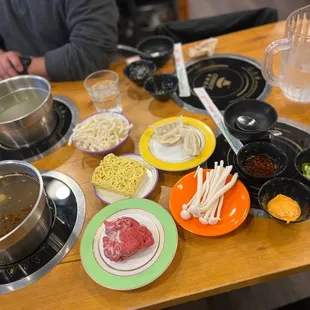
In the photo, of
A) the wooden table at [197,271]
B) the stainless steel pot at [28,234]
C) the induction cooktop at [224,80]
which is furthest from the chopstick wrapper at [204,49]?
the stainless steel pot at [28,234]

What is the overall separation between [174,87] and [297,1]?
268 cm

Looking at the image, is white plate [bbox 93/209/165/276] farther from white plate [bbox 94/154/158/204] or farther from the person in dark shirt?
the person in dark shirt

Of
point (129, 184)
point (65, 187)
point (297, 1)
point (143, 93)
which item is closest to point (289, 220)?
point (129, 184)

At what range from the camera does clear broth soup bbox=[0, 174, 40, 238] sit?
90 centimetres

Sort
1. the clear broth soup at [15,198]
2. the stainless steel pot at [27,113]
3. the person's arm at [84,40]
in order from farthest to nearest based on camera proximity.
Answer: the person's arm at [84,40]
the stainless steel pot at [27,113]
the clear broth soup at [15,198]

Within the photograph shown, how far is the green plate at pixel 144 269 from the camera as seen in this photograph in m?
0.77

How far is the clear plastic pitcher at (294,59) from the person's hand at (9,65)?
104 cm

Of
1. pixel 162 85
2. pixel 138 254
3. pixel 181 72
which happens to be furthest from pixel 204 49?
pixel 138 254

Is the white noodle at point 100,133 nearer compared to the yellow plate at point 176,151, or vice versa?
the yellow plate at point 176,151

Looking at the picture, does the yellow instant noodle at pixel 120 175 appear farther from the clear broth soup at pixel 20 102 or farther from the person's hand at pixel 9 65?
the person's hand at pixel 9 65

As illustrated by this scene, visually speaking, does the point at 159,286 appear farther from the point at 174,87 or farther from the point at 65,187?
the point at 174,87

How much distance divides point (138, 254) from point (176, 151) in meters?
0.36

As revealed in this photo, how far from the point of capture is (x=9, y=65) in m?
1.46

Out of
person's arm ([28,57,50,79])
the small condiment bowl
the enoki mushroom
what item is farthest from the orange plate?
person's arm ([28,57,50,79])
